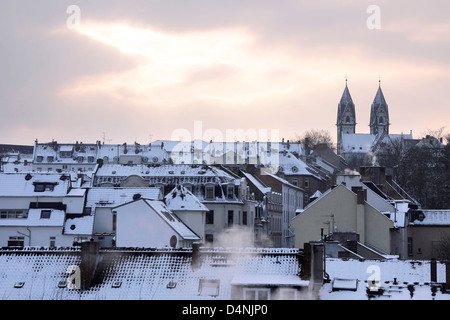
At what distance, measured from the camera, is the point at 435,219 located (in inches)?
2630

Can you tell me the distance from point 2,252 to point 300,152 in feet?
397

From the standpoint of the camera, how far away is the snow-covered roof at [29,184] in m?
73.8

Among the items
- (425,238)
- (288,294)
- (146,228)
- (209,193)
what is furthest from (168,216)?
(288,294)

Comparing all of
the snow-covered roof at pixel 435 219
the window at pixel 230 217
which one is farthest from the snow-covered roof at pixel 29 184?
the snow-covered roof at pixel 435 219

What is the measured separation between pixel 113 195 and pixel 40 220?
6.21 m

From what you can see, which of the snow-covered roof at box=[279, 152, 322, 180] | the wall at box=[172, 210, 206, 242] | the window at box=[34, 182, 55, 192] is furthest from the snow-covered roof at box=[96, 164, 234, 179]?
the snow-covered roof at box=[279, 152, 322, 180]

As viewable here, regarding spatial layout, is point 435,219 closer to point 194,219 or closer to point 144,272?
point 194,219

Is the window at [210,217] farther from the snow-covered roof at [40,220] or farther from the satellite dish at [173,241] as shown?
the satellite dish at [173,241]

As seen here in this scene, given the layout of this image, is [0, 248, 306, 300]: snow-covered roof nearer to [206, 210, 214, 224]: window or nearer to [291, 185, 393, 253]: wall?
[291, 185, 393, 253]: wall

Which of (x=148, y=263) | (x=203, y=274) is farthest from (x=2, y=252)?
(x=203, y=274)

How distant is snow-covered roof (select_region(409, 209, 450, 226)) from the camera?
66000mm
